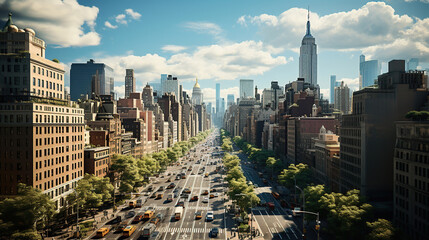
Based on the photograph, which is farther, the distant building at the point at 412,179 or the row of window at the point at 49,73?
the row of window at the point at 49,73

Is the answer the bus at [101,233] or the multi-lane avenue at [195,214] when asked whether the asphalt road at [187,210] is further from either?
the bus at [101,233]

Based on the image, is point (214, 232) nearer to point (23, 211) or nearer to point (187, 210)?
point (187, 210)

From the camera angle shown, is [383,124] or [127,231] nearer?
[127,231]

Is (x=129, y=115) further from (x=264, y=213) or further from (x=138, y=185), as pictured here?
(x=264, y=213)

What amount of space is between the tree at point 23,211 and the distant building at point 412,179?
7578cm

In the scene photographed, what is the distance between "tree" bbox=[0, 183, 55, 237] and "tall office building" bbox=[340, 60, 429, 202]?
7855cm

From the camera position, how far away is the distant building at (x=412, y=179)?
201 ft

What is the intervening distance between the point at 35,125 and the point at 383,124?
91032 millimetres

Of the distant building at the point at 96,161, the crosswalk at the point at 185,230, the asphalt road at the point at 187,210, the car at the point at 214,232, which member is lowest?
the asphalt road at the point at 187,210

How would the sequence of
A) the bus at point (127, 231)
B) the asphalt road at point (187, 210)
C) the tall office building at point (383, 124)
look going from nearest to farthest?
the bus at point (127, 231)
the asphalt road at point (187, 210)
the tall office building at point (383, 124)

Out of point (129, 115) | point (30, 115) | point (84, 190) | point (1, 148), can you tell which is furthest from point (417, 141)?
point (129, 115)

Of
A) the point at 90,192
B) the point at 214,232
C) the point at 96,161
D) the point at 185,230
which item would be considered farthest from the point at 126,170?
the point at 214,232

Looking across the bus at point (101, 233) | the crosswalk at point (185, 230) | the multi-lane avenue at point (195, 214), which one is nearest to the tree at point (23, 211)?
the bus at point (101, 233)

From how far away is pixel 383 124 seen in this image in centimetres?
8462
